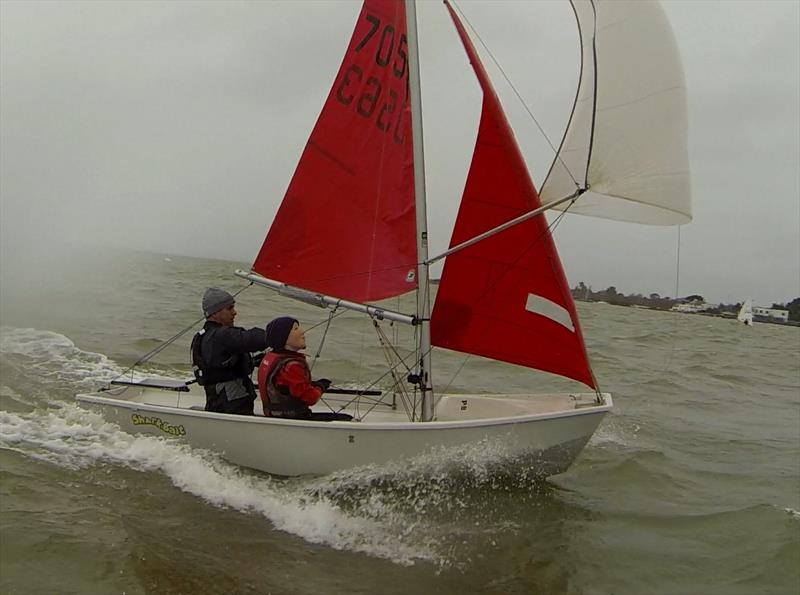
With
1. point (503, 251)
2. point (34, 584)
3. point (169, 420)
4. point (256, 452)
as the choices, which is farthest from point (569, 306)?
point (34, 584)

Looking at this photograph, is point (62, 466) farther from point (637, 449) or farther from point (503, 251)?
point (637, 449)

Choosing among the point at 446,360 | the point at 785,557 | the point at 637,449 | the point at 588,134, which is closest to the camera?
the point at 785,557

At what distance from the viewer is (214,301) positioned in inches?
231

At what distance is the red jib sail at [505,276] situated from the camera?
5.85 meters

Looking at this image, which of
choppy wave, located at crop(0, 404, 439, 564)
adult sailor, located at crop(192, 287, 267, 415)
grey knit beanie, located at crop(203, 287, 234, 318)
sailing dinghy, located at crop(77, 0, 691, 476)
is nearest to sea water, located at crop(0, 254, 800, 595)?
choppy wave, located at crop(0, 404, 439, 564)

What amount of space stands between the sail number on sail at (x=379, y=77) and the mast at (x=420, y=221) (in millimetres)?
A: 78

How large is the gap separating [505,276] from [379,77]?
7.17 feet

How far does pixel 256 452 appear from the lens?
5734 millimetres

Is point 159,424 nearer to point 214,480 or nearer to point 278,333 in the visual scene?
point 214,480

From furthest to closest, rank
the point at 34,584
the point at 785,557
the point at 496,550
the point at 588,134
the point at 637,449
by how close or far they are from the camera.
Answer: the point at 637,449 → the point at 588,134 → the point at 785,557 → the point at 496,550 → the point at 34,584

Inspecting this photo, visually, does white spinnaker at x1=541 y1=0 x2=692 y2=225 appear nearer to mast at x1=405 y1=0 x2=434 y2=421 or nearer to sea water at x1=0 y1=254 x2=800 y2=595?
mast at x1=405 y1=0 x2=434 y2=421

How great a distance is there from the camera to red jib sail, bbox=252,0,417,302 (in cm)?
614

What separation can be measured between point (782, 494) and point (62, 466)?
22.8ft

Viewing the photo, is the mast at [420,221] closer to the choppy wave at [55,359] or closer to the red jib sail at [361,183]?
the red jib sail at [361,183]
